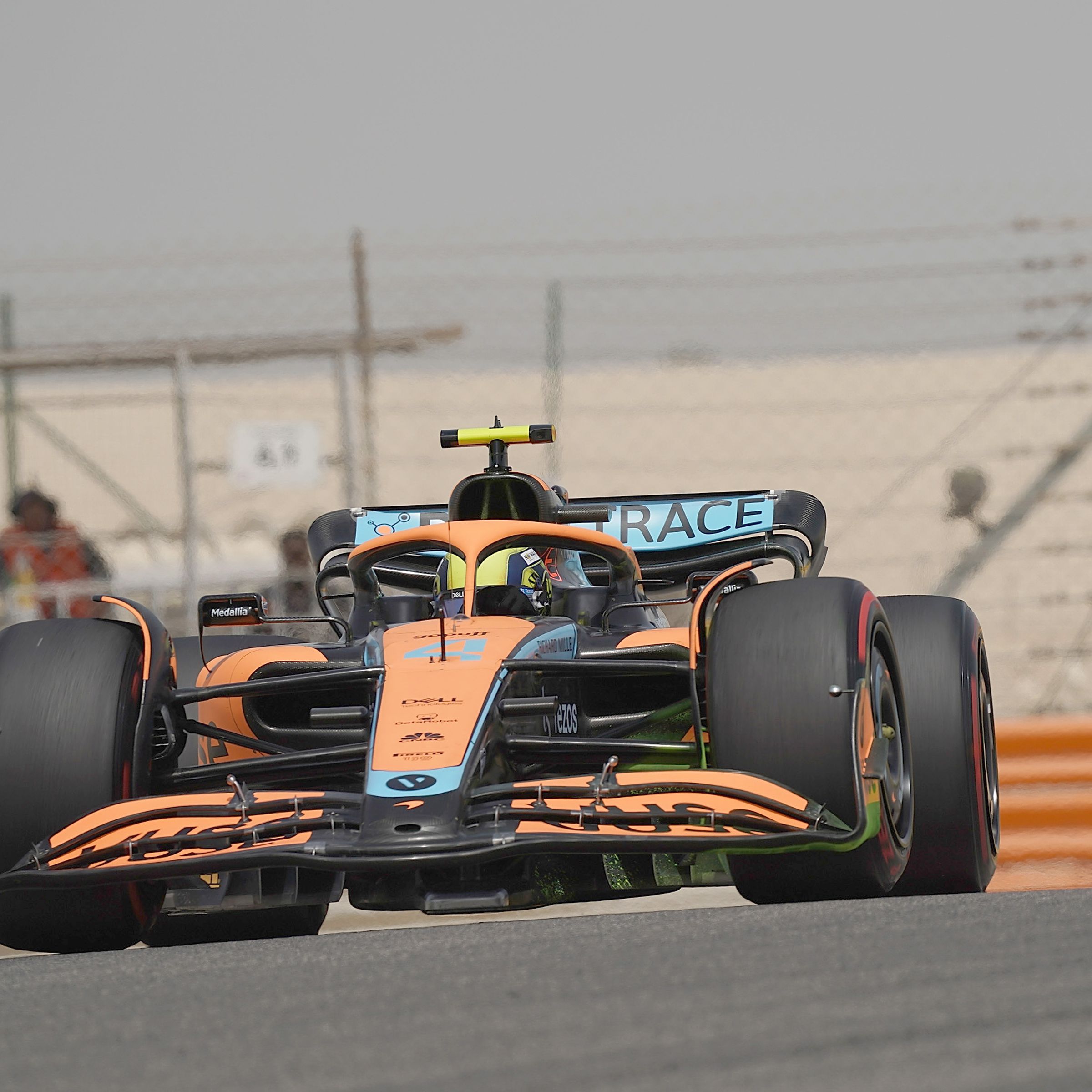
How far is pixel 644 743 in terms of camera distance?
456 centimetres

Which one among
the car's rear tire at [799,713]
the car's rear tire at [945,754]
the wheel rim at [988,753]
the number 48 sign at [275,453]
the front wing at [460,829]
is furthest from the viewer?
the number 48 sign at [275,453]

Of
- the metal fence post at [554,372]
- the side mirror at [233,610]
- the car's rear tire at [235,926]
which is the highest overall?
the metal fence post at [554,372]

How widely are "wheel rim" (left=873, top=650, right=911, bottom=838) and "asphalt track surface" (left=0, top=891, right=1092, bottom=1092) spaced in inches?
26.4

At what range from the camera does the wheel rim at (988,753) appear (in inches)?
207

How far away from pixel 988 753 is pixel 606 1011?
2.75 meters

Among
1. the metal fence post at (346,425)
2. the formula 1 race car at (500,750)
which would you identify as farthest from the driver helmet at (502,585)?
the metal fence post at (346,425)

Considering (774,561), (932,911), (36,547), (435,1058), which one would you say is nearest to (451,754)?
(932,911)

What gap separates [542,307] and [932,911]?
211 inches

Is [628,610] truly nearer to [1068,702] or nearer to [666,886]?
[666,886]

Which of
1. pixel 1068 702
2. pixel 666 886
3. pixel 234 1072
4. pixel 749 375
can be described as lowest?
pixel 1068 702

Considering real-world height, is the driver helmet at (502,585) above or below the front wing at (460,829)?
above

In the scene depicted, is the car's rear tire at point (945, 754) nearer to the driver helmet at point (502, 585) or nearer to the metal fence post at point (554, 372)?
the driver helmet at point (502, 585)

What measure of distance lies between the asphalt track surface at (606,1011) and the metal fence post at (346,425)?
17.3 ft

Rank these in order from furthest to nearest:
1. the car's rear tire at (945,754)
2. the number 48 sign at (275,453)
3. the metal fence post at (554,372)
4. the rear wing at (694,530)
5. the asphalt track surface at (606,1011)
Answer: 1. the number 48 sign at (275,453)
2. the metal fence post at (554,372)
3. the rear wing at (694,530)
4. the car's rear tire at (945,754)
5. the asphalt track surface at (606,1011)
